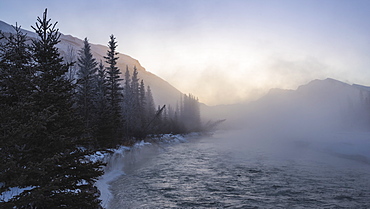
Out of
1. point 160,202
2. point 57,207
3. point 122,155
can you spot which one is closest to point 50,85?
point 57,207

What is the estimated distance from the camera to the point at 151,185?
17109mm

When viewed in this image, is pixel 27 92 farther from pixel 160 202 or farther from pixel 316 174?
pixel 316 174

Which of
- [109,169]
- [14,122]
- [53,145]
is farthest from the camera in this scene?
[109,169]

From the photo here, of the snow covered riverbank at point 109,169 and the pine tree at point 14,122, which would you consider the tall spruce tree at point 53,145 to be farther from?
the snow covered riverbank at point 109,169

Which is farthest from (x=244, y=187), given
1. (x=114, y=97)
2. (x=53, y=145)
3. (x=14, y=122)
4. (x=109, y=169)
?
(x=114, y=97)

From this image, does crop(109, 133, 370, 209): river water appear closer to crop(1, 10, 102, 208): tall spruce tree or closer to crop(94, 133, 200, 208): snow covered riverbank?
crop(94, 133, 200, 208): snow covered riverbank

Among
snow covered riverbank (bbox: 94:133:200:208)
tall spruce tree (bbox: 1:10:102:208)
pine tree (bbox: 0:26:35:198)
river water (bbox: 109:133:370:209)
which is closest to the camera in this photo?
pine tree (bbox: 0:26:35:198)

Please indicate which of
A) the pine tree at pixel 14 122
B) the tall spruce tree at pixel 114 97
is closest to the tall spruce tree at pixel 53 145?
the pine tree at pixel 14 122

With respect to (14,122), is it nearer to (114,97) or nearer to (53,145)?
(53,145)

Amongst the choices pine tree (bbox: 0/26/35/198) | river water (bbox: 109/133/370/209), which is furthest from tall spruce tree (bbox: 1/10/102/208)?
river water (bbox: 109/133/370/209)

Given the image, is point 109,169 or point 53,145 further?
point 109,169

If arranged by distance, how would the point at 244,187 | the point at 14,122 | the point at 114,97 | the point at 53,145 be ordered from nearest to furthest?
the point at 14,122
the point at 53,145
the point at 244,187
the point at 114,97

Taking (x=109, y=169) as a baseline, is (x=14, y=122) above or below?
above

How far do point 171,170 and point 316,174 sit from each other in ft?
45.5
